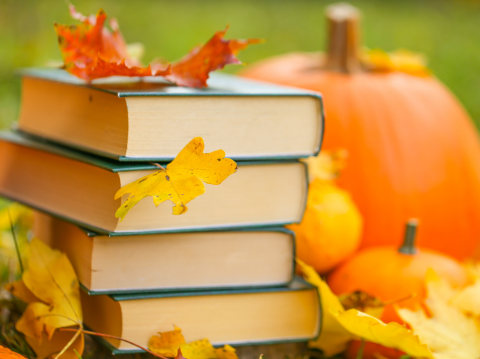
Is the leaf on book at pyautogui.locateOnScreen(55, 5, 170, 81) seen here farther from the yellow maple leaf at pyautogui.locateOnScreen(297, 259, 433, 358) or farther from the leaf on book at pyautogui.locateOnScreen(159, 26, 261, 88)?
the yellow maple leaf at pyautogui.locateOnScreen(297, 259, 433, 358)

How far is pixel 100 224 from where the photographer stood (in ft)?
2.17

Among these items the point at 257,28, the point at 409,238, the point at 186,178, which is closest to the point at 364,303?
the point at 409,238

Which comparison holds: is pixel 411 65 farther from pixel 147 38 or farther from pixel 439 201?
pixel 147 38

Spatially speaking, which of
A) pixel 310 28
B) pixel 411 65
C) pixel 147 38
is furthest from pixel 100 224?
pixel 310 28

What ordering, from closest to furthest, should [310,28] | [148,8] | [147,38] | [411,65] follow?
[411,65] → [147,38] → [148,8] → [310,28]

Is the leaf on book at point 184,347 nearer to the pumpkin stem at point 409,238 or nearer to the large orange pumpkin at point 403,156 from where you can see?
the pumpkin stem at point 409,238

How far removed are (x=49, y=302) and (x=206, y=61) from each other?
0.37 meters

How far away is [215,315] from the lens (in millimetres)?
725

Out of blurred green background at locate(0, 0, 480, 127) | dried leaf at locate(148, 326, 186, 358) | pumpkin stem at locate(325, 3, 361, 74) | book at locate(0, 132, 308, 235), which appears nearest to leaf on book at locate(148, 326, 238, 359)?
dried leaf at locate(148, 326, 186, 358)

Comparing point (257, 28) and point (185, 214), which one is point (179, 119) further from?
point (257, 28)

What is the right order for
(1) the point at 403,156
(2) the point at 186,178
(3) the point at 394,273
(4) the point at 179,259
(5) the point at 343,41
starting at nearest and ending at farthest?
1. (2) the point at 186,178
2. (4) the point at 179,259
3. (3) the point at 394,273
4. (1) the point at 403,156
5. (5) the point at 343,41

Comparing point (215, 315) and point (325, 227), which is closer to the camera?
point (215, 315)

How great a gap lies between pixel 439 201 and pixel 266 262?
1.69 feet

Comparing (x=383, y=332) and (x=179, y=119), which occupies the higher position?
(x=179, y=119)
